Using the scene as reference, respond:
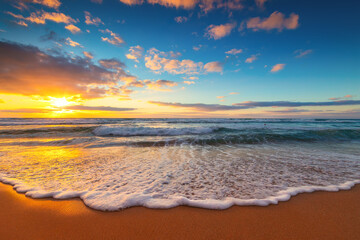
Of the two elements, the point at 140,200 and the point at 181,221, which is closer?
the point at 181,221

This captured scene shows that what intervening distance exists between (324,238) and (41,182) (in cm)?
518

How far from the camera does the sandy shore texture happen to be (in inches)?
75.7

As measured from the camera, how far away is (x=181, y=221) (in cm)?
219

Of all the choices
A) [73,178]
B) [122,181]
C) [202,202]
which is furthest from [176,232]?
[73,178]

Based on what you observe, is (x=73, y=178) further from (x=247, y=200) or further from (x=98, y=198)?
(x=247, y=200)

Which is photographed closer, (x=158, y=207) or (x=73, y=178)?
(x=158, y=207)

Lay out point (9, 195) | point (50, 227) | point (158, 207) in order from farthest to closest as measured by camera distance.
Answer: point (9, 195) → point (158, 207) → point (50, 227)

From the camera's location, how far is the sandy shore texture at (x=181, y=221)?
6.31 ft

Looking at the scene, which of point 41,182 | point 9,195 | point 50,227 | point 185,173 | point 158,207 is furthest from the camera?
point 185,173

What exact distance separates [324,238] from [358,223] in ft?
2.50

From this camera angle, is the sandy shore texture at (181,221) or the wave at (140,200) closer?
the sandy shore texture at (181,221)

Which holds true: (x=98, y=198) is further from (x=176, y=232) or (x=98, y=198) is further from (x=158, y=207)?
(x=176, y=232)

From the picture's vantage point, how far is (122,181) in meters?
3.59

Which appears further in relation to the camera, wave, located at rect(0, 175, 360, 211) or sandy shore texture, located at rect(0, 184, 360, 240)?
wave, located at rect(0, 175, 360, 211)
